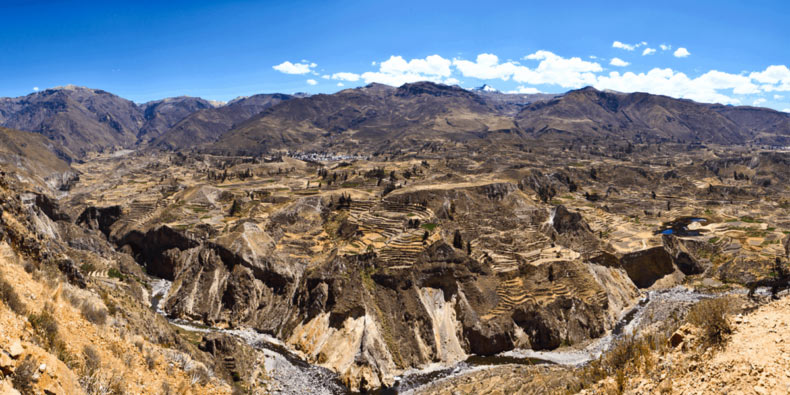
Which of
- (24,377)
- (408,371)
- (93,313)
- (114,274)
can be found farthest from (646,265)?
(114,274)

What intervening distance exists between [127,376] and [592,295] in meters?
54.6

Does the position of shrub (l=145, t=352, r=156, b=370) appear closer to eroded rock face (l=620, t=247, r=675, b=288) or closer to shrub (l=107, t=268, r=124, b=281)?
shrub (l=107, t=268, r=124, b=281)

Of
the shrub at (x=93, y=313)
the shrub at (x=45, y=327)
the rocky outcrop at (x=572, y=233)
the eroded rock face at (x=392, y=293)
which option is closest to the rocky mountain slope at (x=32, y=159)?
the eroded rock face at (x=392, y=293)

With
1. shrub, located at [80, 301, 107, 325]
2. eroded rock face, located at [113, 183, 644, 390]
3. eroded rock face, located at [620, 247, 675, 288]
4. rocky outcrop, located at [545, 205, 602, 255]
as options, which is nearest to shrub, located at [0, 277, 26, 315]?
shrub, located at [80, 301, 107, 325]

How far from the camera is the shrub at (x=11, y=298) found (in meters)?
12.4

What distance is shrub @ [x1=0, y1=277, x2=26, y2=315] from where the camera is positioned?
12375 mm

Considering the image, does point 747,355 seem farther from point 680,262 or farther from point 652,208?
point 652,208

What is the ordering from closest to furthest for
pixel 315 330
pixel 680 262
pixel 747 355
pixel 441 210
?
pixel 747 355, pixel 315 330, pixel 680 262, pixel 441 210

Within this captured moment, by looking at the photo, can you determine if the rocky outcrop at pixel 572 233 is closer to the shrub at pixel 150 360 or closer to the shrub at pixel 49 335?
the shrub at pixel 150 360

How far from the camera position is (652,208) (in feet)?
360

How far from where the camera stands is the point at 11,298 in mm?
12562

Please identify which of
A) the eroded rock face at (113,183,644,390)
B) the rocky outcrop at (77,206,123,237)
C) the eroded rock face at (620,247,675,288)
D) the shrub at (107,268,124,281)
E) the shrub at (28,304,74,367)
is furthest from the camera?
the rocky outcrop at (77,206,123,237)

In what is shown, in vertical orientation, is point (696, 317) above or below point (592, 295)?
above

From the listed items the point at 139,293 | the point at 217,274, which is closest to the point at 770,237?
the point at 217,274
